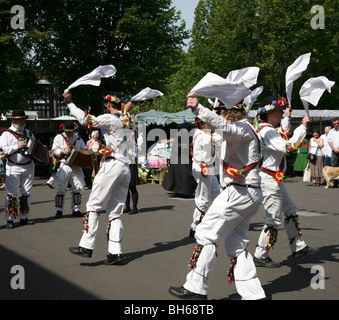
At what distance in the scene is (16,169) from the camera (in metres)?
9.42

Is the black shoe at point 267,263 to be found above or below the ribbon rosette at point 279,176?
below

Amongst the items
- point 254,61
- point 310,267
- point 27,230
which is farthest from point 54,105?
point 310,267

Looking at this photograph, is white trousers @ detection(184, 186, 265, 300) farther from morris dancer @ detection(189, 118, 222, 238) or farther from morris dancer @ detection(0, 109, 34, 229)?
morris dancer @ detection(0, 109, 34, 229)

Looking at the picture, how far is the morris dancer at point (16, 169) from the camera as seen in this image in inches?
367

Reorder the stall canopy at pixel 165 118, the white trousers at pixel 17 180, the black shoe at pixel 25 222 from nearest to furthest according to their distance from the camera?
the white trousers at pixel 17 180 < the black shoe at pixel 25 222 < the stall canopy at pixel 165 118

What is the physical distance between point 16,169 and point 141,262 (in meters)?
4.03

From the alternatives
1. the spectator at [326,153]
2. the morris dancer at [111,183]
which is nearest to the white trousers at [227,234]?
the morris dancer at [111,183]

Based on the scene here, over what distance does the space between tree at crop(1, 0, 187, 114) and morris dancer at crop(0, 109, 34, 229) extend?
1707cm

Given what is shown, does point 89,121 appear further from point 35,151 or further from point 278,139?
point 35,151

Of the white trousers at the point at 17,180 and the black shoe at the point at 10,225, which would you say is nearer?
the black shoe at the point at 10,225

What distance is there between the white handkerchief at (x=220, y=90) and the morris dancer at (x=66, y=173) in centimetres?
651

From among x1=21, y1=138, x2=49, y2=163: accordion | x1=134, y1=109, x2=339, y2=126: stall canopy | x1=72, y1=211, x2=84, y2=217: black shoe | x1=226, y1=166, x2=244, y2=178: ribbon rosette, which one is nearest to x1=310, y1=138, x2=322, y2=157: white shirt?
x1=134, y1=109, x2=339, y2=126: stall canopy

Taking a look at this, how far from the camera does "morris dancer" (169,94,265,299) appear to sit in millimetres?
4605

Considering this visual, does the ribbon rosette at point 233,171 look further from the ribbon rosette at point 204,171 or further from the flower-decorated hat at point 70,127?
the flower-decorated hat at point 70,127
